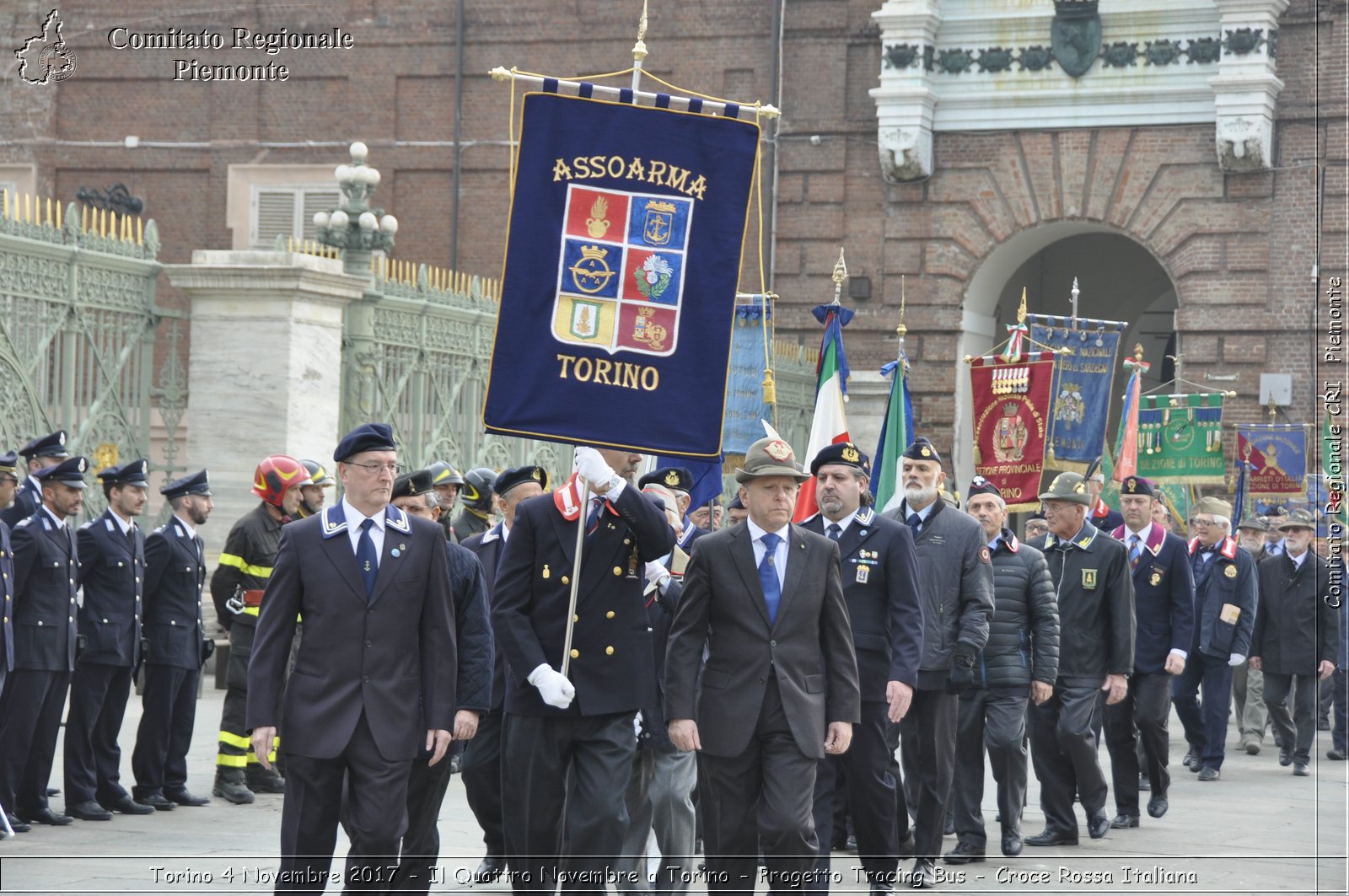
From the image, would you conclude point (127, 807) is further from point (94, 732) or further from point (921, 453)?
point (921, 453)

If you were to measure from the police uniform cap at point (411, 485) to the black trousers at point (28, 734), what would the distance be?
2501 millimetres

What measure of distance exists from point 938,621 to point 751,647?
7.66 ft

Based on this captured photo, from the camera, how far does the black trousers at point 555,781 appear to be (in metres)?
7.46

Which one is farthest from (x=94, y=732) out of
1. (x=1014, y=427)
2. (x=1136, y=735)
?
(x=1014, y=427)

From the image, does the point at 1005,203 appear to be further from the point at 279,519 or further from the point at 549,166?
the point at 549,166

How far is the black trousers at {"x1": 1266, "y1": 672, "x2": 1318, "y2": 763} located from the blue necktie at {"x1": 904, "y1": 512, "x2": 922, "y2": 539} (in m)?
6.39

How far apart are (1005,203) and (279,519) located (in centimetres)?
1669

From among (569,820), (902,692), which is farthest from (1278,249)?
(569,820)

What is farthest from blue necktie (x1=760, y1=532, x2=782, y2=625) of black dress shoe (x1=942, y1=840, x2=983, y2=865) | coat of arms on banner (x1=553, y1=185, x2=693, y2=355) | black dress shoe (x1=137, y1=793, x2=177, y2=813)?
black dress shoe (x1=137, y1=793, x2=177, y2=813)

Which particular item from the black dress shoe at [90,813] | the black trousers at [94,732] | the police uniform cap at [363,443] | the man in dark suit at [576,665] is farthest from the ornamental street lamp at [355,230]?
the police uniform cap at [363,443]

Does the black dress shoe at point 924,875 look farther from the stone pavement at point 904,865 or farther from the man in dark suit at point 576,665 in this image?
the man in dark suit at point 576,665

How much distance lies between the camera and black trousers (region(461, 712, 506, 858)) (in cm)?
859

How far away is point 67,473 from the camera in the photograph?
9938 mm

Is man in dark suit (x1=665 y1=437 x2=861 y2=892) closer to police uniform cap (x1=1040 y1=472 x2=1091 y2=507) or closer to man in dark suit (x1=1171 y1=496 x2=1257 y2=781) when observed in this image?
police uniform cap (x1=1040 y1=472 x2=1091 y2=507)
